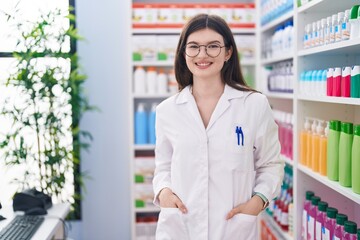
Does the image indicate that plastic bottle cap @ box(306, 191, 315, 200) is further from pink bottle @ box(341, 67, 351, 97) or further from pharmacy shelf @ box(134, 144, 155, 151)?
pharmacy shelf @ box(134, 144, 155, 151)

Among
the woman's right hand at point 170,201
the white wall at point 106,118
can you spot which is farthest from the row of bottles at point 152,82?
the woman's right hand at point 170,201

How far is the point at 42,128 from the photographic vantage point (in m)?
3.88

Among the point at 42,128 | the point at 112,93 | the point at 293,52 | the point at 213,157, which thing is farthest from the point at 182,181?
the point at 112,93

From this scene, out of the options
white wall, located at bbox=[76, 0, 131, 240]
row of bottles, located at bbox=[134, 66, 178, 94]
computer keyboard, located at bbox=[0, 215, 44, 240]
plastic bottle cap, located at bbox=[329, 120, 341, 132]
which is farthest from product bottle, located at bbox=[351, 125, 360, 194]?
white wall, located at bbox=[76, 0, 131, 240]

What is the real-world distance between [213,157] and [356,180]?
0.65m

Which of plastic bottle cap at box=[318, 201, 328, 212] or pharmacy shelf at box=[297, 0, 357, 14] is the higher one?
pharmacy shelf at box=[297, 0, 357, 14]

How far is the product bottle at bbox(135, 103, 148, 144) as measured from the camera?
409cm

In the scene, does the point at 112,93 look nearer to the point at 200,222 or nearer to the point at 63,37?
the point at 63,37

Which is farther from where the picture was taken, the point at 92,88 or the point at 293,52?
the point at 92,88

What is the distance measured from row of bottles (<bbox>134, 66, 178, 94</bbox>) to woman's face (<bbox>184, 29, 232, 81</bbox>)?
2038 millimetres

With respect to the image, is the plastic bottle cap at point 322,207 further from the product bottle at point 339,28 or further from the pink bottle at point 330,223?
the product bottle at point 339,28

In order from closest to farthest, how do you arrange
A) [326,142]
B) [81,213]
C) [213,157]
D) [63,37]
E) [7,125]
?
[213,157]
[326,142]
[63,37]
[7,125]
[81,213]

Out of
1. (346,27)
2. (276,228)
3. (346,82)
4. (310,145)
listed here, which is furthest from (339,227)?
(276,228)

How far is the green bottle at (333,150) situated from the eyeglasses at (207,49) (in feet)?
2.46
